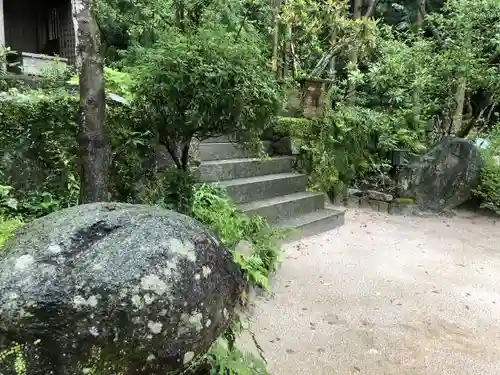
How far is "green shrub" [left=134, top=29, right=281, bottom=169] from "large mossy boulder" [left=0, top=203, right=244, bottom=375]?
1781 mm

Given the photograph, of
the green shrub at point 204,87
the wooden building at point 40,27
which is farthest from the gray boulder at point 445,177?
the wooden building at point 40,27

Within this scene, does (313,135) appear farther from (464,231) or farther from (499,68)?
(499,68)

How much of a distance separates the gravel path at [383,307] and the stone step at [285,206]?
0.44m

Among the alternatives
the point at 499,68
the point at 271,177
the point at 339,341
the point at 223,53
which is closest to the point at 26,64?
the point at 271,177

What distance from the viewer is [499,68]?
6.89m

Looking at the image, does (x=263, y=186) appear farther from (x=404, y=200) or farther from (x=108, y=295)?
(x=108, y=295)

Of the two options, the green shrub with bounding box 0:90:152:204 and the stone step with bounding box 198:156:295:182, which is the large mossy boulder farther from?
the stone step with bounding box 198:156:295:182

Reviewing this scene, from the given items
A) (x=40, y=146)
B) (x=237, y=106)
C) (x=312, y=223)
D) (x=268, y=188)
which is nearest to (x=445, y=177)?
(x=312, y=223)

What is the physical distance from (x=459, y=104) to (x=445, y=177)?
1664 mm

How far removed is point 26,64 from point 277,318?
5.57 meters

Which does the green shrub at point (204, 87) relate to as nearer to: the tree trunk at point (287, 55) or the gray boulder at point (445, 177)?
the tree trunk at point (287, 55)

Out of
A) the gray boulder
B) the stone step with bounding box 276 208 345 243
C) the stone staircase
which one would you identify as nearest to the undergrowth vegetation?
the gray boulder

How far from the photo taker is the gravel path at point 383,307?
252 cm

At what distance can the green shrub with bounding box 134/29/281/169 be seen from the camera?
3.09m
